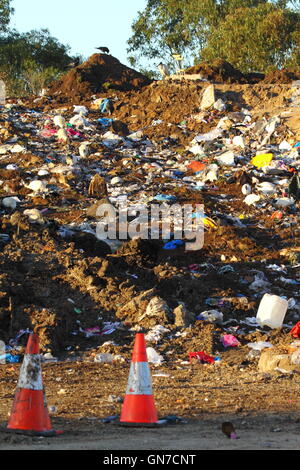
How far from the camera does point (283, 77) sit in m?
18.9

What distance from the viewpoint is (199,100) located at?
1741 cm

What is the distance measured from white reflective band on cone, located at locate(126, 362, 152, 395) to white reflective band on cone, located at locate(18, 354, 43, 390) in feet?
1.58

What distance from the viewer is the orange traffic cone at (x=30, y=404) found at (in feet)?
12.8

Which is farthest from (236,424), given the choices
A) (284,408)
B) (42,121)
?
(42,121)

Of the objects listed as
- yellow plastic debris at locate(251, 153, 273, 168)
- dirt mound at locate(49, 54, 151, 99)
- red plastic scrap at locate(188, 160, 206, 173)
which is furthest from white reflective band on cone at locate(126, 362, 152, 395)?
dirt mound at locate(49, 54, 151, 99)

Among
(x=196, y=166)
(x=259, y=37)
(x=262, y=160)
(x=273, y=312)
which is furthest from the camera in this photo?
(x=259, y=37)

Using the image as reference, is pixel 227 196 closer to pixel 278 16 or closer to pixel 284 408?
pixel 284 408

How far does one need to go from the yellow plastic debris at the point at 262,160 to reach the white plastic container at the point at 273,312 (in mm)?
6456

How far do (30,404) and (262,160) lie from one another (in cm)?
1060

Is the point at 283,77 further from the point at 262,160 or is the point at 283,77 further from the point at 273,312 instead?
the point at 273,312

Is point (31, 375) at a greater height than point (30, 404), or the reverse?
point (31, 375)

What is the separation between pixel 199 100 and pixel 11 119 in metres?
4.19

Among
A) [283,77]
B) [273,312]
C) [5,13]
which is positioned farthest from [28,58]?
[273,312]

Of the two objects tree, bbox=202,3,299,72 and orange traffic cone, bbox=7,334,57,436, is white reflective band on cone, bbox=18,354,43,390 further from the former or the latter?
tree, bbox=202,3,299,72
